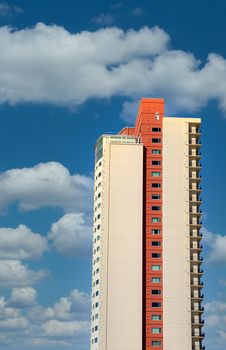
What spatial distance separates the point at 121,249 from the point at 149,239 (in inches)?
267

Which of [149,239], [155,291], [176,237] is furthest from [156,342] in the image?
[176,237]

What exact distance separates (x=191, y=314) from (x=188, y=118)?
44.8m

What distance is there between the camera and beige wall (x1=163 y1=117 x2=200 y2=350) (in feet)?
468

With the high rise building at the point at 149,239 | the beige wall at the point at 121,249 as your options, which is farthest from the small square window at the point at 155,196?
the beige wall at the point at 121,249

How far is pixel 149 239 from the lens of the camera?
490 ft

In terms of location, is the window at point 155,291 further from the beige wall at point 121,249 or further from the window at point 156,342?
the window at point 156,342

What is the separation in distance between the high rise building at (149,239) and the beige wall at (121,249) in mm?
214

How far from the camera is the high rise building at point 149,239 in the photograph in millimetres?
143250

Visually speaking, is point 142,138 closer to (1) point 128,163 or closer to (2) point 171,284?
(1) point 128,163

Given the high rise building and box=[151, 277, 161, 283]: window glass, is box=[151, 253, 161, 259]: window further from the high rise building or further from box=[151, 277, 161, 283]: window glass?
box=[151, 277, 161, 283]: window glass

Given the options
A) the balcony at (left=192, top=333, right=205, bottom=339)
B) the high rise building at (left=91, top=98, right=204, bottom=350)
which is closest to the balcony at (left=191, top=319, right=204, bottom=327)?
the high rise building at (left=91, top=98, right=204, bottom=350)

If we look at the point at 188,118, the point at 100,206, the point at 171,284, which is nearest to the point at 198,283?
the point at 171,284

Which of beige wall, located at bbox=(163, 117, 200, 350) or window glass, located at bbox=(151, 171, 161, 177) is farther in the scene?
window glass, located at bbox=(151, 171, 161, 177)

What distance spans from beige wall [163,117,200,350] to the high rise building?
214 millimetres
